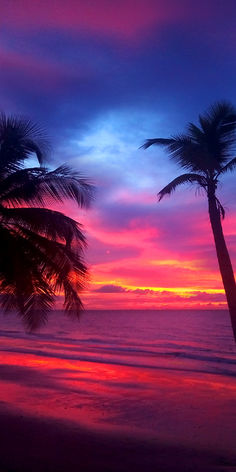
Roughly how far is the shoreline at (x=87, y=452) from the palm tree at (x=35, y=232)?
10.2 feet

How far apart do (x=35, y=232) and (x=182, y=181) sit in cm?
445

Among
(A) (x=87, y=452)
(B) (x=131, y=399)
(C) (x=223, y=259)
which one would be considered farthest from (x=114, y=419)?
(C) (x=223, y=259)

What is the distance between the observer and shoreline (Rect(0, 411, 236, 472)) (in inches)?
307

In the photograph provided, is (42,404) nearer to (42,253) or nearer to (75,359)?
(42,253)

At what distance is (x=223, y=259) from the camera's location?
13.2 metres

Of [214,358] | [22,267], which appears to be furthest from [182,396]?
[214,358]

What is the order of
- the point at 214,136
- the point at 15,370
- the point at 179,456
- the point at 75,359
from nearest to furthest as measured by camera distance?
the point at 179,456 < the point at 214,136 < the point at 15,370 < the point at 75,359

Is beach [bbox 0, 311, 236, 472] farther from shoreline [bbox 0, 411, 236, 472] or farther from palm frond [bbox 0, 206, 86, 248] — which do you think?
palm frond [bbox 0, 206, 86, 248]

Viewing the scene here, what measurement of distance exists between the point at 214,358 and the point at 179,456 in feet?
83.6

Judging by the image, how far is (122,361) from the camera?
1129 inches

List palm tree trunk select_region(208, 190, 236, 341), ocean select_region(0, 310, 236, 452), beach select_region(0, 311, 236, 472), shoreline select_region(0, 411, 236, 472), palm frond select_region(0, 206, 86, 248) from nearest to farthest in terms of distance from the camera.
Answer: shoreline select_region(0, 411, 236, 472)
beach select_region(0, 311, 236, 472)
ocean select_region(0, 310, 236, 452)
palm frond select_region(0, 206, 86, 248)
palm tree trunk select_region(208, 190, 236, 341)

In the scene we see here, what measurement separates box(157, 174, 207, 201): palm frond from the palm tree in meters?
2.58

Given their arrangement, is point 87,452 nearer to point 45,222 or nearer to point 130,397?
point 45,222

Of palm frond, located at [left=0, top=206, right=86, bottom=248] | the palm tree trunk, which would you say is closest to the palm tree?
palm frond, located at [left=0, top=206, right=86, bottom=248]
